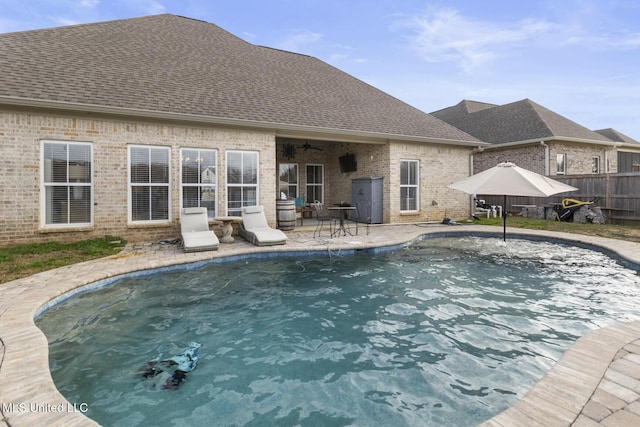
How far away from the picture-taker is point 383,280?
19.8ft

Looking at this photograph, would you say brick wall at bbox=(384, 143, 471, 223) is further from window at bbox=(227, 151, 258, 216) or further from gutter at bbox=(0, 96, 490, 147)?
window at bbox=(227, 151, 258, 216)

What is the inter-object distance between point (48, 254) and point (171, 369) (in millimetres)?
5649

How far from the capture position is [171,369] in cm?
318

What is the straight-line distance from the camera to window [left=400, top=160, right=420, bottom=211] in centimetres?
1248

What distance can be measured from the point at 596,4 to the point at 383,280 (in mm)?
12928

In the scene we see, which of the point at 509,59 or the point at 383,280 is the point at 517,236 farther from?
the point at 509,59

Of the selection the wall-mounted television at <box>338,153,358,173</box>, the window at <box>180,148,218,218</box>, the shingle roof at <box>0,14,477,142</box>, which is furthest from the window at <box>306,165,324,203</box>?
the window at <box>180,148,218,218</box>

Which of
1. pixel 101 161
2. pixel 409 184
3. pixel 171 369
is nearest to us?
pixel 171 369

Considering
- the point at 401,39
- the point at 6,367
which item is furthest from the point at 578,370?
the point at 401,39

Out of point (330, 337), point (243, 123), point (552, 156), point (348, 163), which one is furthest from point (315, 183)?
point (330, 337)

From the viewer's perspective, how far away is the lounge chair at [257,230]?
8.01m

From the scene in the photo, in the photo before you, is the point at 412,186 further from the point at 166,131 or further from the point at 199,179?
the point at 166,131

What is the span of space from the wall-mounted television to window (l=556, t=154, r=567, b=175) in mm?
10552

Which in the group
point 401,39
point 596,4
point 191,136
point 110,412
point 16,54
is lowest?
point 110,412
